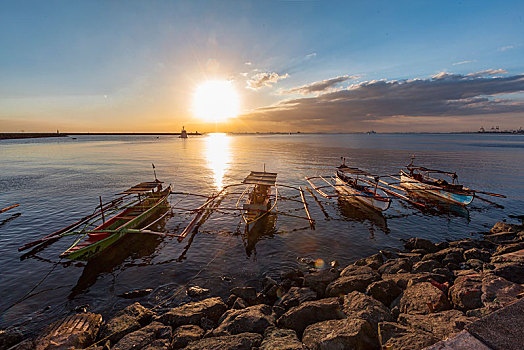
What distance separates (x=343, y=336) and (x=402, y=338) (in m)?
1.68

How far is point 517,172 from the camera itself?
47344mm

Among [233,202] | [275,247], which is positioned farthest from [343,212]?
[233,202]

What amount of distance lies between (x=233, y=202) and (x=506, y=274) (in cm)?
2437

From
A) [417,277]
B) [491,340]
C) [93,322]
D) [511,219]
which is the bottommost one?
[511,219]

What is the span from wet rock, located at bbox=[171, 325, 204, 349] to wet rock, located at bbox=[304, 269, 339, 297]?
6021mm

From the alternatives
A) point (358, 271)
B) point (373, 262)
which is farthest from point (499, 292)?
point (373, 262)

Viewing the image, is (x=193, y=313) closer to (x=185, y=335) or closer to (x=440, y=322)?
(x=185, y=335)

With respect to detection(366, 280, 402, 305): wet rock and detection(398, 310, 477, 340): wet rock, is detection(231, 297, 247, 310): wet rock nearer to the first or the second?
detection(366, 280, 402, 305): wet rock

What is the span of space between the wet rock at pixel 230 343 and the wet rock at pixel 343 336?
180 centimetres

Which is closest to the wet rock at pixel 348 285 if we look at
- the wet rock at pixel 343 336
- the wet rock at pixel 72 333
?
the wet rock at pixel 343 336

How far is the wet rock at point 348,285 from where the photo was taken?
35.8 feet

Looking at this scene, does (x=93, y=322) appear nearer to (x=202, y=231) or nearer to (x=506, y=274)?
(x=202, y=231)

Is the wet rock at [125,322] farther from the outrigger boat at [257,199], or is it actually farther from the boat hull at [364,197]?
the boat hull at [364,197]

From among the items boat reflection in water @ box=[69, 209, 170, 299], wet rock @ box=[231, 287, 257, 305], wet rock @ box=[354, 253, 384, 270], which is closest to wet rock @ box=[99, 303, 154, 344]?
wet rock @ box=[231, 287, 257, 305]
